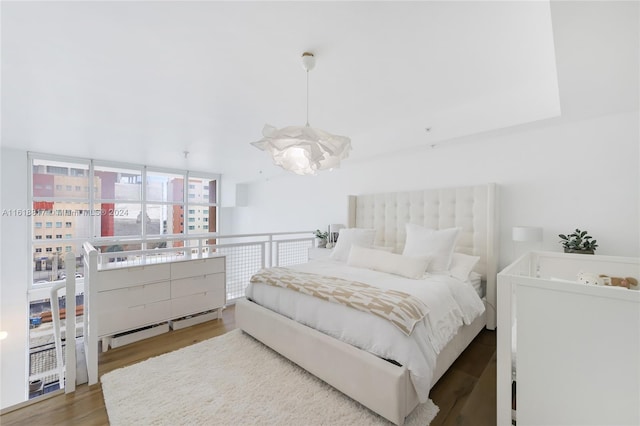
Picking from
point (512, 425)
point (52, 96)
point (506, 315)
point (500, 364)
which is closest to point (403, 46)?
point (506, 315)

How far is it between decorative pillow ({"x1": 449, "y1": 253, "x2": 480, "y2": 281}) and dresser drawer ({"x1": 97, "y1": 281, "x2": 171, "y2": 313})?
2935mm

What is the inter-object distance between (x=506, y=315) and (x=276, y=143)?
1.66m

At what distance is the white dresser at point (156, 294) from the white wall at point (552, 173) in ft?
8.79

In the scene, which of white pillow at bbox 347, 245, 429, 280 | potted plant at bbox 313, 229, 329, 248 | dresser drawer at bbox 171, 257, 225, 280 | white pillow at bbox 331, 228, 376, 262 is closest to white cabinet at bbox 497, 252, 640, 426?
white pillow at bbox 347, 245, 429, 280

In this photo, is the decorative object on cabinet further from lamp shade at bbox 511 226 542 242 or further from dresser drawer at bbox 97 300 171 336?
dresser drawer at bbox 97 300 171 336

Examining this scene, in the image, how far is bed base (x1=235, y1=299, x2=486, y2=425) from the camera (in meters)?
1.44

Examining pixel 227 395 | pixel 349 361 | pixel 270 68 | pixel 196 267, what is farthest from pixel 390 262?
pixel 196 267

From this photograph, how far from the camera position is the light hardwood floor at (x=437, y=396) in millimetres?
1561

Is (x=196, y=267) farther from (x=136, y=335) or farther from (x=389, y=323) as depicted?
(x=389, y=323)

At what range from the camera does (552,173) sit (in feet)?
8.43

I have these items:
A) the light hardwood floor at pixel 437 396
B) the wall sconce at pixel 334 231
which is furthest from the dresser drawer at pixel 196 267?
the wall sconce at pixel 334 231

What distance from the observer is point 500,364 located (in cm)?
132

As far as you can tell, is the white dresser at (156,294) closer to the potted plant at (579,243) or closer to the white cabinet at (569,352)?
the white cabinet at (569,352)

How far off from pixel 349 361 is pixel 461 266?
5.16 feet
